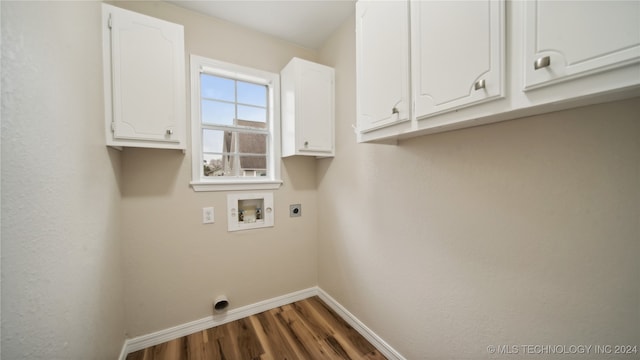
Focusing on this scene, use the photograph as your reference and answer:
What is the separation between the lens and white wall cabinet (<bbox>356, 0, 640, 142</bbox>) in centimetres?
55

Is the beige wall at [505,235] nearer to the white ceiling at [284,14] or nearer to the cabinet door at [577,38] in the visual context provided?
the cabinet door at [577,38]

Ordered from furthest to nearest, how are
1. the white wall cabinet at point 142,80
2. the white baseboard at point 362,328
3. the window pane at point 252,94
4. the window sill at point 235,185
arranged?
the window pane at point 252,94
the window sill at point 235,185
the white baseboard at point 362,328
the white wall cabinet at point 142,80

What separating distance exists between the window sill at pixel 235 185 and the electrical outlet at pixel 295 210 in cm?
26

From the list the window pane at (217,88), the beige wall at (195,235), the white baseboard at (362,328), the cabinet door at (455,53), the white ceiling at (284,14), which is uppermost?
the white ceiling at (284,14)

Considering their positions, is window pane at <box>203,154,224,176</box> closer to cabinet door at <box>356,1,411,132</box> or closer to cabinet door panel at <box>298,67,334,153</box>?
cabinet door panel at <box>298,67,334,153</box>

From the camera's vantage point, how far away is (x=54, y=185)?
0.80m

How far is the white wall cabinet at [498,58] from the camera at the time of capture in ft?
1.82

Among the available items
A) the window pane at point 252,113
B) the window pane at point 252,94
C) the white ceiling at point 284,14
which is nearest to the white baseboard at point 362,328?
the window pane at point 252,113

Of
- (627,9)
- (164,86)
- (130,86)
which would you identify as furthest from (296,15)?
(627,9)

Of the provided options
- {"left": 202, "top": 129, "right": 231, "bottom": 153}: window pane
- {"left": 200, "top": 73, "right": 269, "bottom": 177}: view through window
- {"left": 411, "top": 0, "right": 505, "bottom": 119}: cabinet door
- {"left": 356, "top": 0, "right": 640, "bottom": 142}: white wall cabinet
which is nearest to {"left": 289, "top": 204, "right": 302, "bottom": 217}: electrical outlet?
{"left": 200, "top": 73, "right": 269, "bottom": 177}: view through window

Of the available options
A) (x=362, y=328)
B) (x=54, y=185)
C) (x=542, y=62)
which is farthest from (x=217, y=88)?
(x=362, y=328)

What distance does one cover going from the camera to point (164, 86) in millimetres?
1500

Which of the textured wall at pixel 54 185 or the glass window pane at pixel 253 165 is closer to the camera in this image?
the textured wall at pixel 54 185

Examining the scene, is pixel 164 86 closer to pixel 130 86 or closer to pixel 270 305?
pixel 130 86
